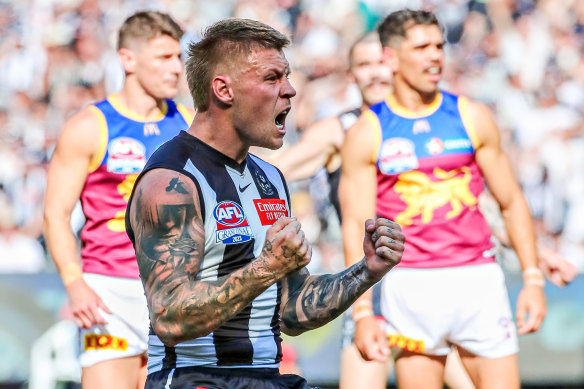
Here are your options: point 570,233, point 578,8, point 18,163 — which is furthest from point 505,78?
point 18,163

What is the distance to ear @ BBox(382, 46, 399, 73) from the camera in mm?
5680

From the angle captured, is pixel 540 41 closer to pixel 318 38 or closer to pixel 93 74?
pixel 318 38

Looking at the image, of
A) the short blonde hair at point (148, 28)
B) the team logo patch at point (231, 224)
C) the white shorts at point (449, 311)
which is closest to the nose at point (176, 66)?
the short blonde hair at point (148, 28)

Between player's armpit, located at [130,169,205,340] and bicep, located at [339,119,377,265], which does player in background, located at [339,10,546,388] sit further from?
player's armpit, located at [130,169,205,340]

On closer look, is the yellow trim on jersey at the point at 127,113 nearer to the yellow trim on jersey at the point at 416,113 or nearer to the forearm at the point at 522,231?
the yellow trim on jersey at the point at 416,113

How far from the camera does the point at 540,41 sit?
10.8 m

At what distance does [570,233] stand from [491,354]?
476cm

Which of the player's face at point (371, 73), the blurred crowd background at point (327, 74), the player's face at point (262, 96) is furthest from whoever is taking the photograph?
the blurred crowd background at point (327, 74)

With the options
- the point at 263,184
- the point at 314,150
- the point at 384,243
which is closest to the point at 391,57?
the point at 314,150

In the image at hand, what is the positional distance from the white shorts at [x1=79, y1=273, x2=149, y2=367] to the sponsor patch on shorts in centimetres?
144

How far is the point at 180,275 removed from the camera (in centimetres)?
281

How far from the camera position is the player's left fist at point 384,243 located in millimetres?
3064

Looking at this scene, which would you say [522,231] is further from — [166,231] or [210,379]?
[166,231]

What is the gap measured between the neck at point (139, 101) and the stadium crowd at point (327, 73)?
4.04 metres
